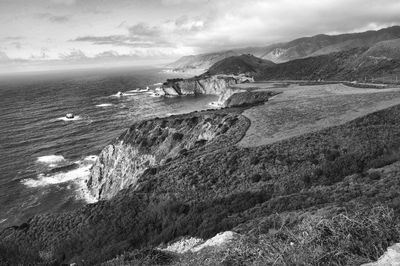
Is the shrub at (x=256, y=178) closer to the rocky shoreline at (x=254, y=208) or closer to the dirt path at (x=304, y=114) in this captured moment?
the rocky shoreline at (x=254, y=208)

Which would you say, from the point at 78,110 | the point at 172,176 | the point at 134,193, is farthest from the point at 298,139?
the point at 78,110

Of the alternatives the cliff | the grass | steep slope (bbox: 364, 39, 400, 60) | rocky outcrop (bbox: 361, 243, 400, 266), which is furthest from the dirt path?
the cliff

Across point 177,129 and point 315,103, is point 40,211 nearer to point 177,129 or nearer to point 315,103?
point 177,129

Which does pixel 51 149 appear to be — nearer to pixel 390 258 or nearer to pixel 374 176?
pixel 374 176

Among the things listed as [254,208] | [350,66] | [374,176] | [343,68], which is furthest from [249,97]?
[343,68]

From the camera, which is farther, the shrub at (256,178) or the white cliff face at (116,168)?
the white cliff face at (116,168)

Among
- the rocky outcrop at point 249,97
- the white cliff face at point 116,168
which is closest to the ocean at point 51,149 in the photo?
the white cliff face at point 116,168
